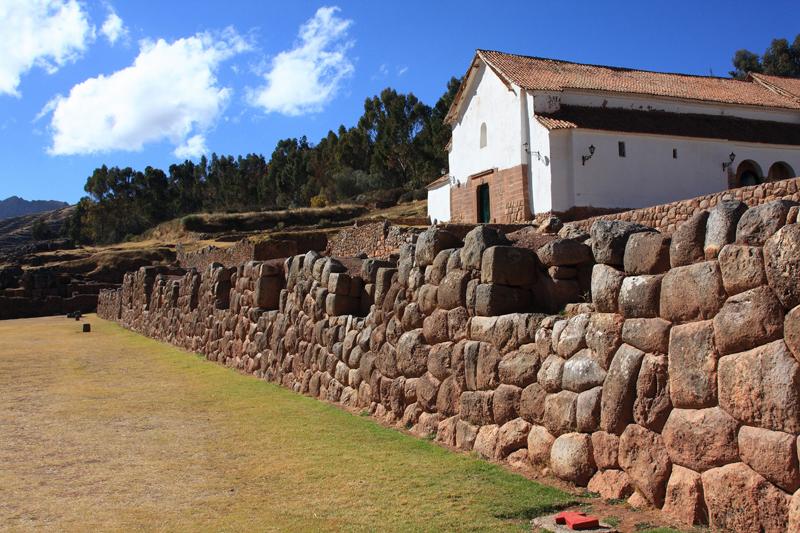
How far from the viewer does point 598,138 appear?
28172 millimetres

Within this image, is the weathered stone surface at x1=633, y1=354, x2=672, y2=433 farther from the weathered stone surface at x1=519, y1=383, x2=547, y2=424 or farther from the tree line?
the tree line

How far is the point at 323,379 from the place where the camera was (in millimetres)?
10891

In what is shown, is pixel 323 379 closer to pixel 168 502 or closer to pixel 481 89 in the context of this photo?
pixel 168 502

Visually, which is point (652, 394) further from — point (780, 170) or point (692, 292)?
point (780, 170)

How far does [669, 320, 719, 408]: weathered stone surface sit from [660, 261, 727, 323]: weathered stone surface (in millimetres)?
73

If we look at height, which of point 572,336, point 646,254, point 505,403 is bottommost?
point 505,403

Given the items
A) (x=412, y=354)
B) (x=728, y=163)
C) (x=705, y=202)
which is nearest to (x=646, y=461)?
(x=412, y=354)

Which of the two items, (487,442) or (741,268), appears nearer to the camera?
(741,268)

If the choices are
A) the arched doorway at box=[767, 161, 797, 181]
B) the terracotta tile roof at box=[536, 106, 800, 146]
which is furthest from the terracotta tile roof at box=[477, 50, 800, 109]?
the arched doorway at box=[767, 161, 797, 181]

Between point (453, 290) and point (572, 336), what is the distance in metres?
1.93

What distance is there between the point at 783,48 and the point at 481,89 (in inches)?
2284

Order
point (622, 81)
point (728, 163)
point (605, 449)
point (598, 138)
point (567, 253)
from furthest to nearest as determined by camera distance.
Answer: point (622, 81) → point (728, 163) → point (598, 138) → point (567, 253) → point (605, 449)

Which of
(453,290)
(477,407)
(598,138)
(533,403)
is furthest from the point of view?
(598,138)

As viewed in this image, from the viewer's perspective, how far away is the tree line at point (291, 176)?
7488 cm
